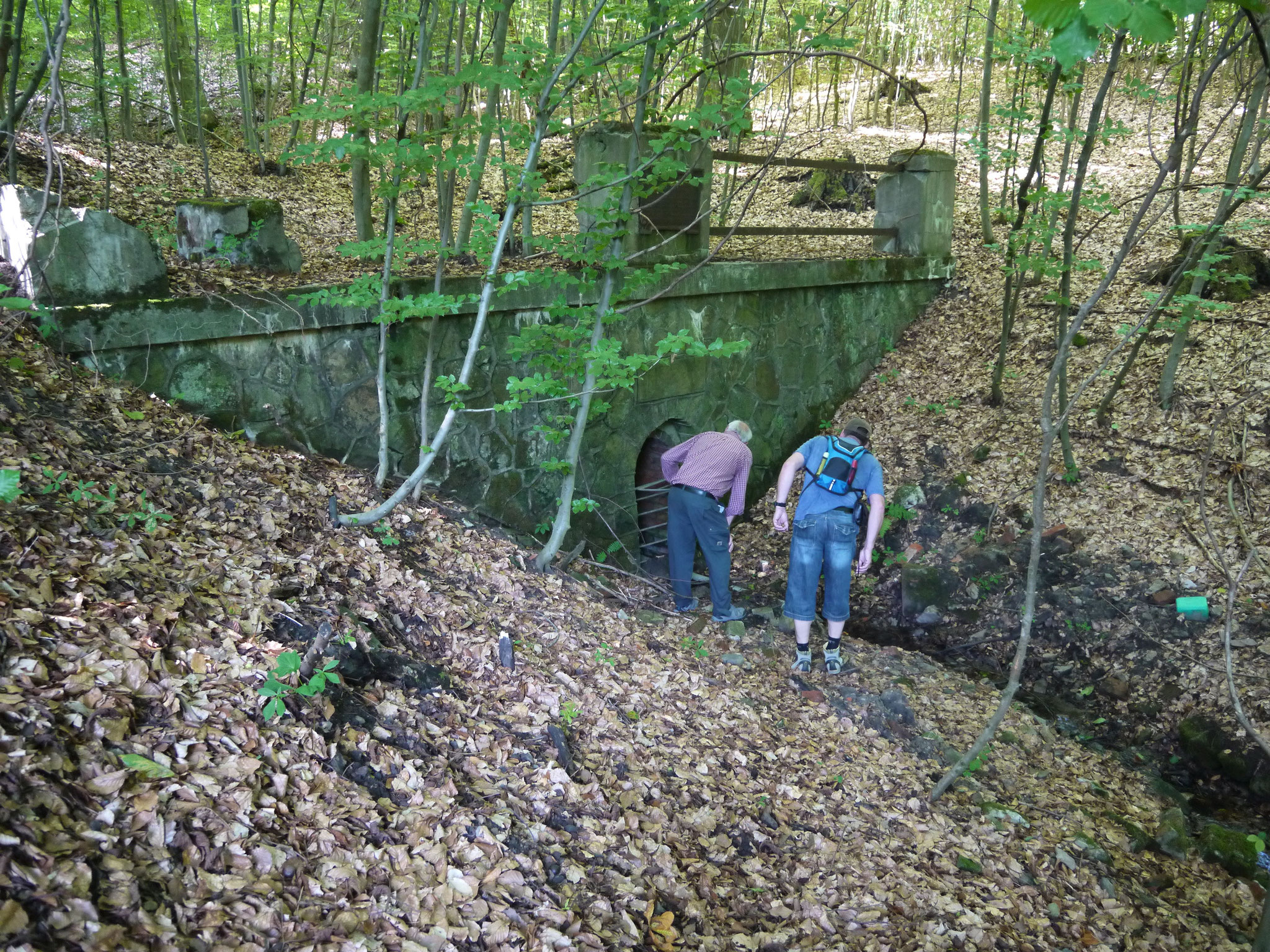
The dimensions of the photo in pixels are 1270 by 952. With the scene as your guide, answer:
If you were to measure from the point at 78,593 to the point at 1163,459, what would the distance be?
694 cm

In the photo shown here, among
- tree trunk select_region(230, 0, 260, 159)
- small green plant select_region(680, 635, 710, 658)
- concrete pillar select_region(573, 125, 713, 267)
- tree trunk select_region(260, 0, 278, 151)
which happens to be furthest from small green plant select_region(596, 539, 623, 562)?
tree trunk select_region(260, 0, 278, 151)

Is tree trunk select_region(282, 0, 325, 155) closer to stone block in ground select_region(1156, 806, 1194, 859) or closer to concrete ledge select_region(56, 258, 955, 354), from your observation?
concrete ledge select_region(56, 258, 955, 354)

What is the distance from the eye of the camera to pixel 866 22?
15453 mm

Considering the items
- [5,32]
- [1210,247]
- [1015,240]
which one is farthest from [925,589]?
[5,32]

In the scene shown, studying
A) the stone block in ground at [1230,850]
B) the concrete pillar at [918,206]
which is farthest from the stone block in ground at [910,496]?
the stone block in ground at [1230,850]

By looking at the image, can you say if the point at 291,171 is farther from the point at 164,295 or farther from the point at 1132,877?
the point at 1132,877

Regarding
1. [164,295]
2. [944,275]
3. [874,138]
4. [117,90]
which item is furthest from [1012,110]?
[117,90]

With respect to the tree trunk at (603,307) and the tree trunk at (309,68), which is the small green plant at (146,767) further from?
the tree trunk at (309,68)

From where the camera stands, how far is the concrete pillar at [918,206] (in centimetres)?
812

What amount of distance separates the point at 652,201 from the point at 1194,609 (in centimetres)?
447

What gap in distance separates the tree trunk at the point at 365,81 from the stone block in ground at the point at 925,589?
4.71 m

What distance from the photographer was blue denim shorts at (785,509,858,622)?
201 inches

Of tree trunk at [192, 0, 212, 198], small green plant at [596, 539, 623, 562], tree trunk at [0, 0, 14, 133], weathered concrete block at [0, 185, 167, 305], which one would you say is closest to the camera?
weathered concrete block at [0, 185, 167, 305]

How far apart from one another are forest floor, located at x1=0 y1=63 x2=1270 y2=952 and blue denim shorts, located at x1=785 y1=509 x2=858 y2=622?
37 centimetres
